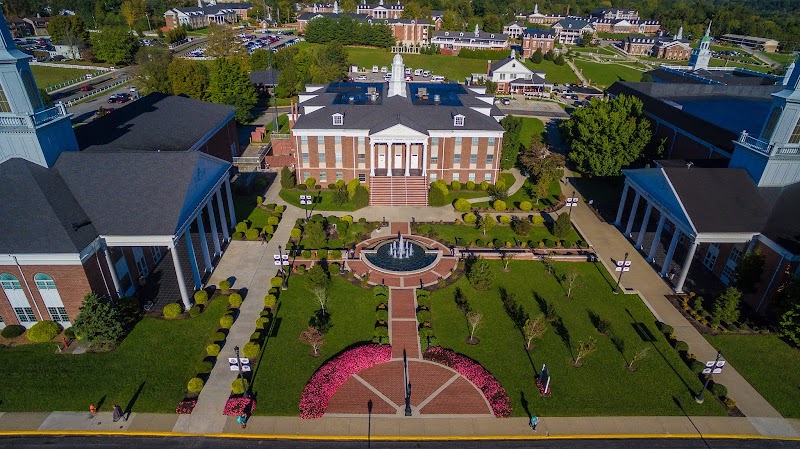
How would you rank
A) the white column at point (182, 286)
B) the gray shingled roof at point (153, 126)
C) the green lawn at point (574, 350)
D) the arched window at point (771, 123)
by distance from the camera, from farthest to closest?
the gray shingled roof at point (153, 126), the arched window at point (771, 123), the white column at point (182, 286), the green lawn at point (574, 350)

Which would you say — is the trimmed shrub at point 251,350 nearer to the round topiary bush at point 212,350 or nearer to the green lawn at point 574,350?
the round topiary bush at point 212,350

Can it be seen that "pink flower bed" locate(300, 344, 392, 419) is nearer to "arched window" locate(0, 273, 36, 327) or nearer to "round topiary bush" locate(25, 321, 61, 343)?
"round topiary bush" locate(25, 321, 61, 343)

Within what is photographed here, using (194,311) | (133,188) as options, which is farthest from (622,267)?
(133,188)

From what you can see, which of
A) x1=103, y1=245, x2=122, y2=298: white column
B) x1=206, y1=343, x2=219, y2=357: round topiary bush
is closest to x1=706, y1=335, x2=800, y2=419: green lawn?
x1=206, y1=343, x2=219, y2=357: round topiary bush

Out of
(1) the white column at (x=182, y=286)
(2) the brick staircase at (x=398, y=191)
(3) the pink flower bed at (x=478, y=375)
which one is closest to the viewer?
(3) the pink flower bed at (x=478, y=375)

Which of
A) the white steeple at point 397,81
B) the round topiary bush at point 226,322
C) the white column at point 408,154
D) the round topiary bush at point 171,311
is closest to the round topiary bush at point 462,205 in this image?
the white column at point 408,154

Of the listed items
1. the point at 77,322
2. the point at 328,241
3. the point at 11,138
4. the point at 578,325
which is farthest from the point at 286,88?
the point at 578,325

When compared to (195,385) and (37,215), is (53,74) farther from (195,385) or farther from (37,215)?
(195,385)
